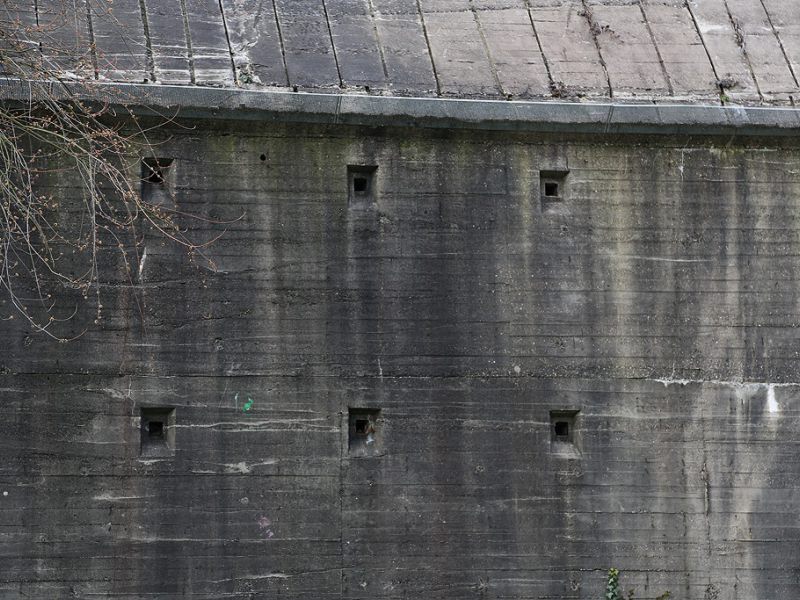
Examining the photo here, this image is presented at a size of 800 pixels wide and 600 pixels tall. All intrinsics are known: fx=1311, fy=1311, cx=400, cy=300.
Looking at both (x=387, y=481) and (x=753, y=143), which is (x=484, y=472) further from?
(x=753, y=143)

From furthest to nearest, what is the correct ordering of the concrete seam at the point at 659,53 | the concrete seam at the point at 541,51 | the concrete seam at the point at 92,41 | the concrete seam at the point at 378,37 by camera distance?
the concrete seam at the point at 659,53, the concrete seam at the point at 541,51, the concrete seam at the point at 378,37, the concrete seam at the point at 92,41

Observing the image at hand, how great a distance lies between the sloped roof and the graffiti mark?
10.5 feet

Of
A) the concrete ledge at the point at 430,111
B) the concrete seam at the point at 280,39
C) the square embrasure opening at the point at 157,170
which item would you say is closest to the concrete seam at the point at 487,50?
the concrete ledge at the point at 430,111

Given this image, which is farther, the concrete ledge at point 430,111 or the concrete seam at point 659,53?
the concrete seam at point 659,53

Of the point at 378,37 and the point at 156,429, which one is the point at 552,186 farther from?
the point at 156,429

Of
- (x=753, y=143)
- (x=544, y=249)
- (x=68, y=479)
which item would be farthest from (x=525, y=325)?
(x=68, y=479)

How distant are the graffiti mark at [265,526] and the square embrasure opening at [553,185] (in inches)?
127

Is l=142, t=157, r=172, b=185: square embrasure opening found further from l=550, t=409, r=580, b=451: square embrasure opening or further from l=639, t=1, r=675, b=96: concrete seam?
l=639, t=1, r=675, b=96: concrete seam

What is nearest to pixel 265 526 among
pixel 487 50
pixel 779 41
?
pixel 487 50

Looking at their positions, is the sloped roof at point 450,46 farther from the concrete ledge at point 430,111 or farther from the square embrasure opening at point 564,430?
the square embrasure opening at point 564,430

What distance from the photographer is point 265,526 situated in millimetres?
9422

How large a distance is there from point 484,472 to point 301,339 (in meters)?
1.68

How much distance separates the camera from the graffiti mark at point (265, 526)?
371 inches

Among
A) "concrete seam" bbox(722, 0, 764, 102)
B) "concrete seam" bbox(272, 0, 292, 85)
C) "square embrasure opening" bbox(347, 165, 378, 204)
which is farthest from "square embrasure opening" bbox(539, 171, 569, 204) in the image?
"concrete seam" bbox(272, 0, 292, 85)
